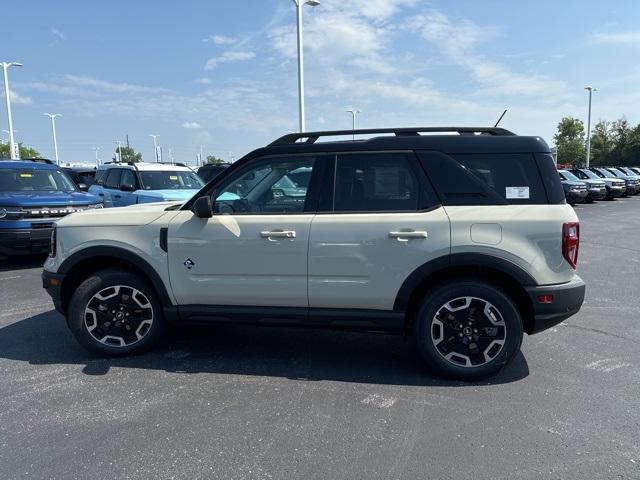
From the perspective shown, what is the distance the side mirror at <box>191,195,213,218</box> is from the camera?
4145 millimetres

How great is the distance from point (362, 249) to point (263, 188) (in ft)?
3.41

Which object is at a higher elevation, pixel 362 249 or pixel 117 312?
pixel 362 249

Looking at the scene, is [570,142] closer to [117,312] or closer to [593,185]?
[593,185]

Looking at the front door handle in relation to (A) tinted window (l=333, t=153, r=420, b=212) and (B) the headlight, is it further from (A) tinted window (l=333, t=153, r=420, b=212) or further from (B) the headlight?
(B) the headlight

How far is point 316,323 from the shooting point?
13.7 feet

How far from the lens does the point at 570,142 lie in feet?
245

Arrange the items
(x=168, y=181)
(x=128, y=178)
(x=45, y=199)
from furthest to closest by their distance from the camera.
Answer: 1. (x=128, y=178)
2. (x=168, y=181)
3. (x=45, y=199)

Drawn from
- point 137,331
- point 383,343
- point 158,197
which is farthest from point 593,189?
point 137,331

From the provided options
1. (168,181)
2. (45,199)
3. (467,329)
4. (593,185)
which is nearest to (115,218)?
(467,329)

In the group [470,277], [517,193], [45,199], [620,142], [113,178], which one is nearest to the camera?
[517,193]

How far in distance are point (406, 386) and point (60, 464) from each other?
2.41 metres

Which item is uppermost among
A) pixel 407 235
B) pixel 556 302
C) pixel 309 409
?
pixel 407 235

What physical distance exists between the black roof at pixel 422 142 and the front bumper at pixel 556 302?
1.06 metres

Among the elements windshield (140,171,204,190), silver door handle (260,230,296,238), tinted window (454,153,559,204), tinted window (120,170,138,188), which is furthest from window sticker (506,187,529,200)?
tinted window (120,170,138,188)
